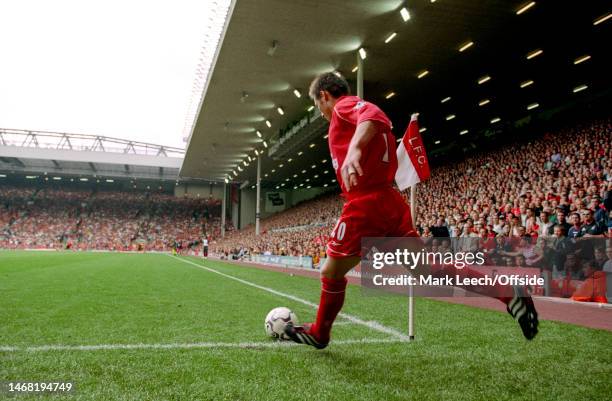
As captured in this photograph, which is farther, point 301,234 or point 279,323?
point 301,234

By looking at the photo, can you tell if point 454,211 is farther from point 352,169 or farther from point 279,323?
point 352,169

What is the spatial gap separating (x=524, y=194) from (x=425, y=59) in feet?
28.3

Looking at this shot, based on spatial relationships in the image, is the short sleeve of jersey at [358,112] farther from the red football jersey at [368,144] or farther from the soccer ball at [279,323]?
the soccer ball at [279,323]

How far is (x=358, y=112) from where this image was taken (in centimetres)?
335


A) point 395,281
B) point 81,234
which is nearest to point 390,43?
point 395,281

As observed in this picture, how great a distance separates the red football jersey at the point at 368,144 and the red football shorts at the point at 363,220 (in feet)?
0.31

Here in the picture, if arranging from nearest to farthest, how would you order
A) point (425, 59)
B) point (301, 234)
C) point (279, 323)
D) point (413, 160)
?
point (279, 323), point (413, 160), point (425, 59), point (301, 234)

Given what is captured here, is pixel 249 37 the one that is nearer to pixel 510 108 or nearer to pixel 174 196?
pixel 510 108

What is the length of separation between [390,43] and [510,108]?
41.6 feet

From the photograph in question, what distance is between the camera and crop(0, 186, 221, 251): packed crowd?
180 ft

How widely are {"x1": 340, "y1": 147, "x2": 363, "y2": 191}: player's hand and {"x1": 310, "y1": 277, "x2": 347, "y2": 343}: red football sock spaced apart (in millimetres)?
893

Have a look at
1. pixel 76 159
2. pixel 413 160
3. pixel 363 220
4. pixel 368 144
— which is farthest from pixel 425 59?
pixel 76 159

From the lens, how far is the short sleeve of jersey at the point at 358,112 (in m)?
3.23

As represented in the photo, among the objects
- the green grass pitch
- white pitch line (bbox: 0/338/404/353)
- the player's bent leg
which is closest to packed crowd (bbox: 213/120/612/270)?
the green grass pitch
